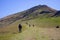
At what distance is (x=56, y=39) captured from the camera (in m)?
27.3

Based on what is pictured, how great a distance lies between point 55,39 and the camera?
1072 inches

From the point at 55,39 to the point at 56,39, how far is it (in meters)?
0.18
